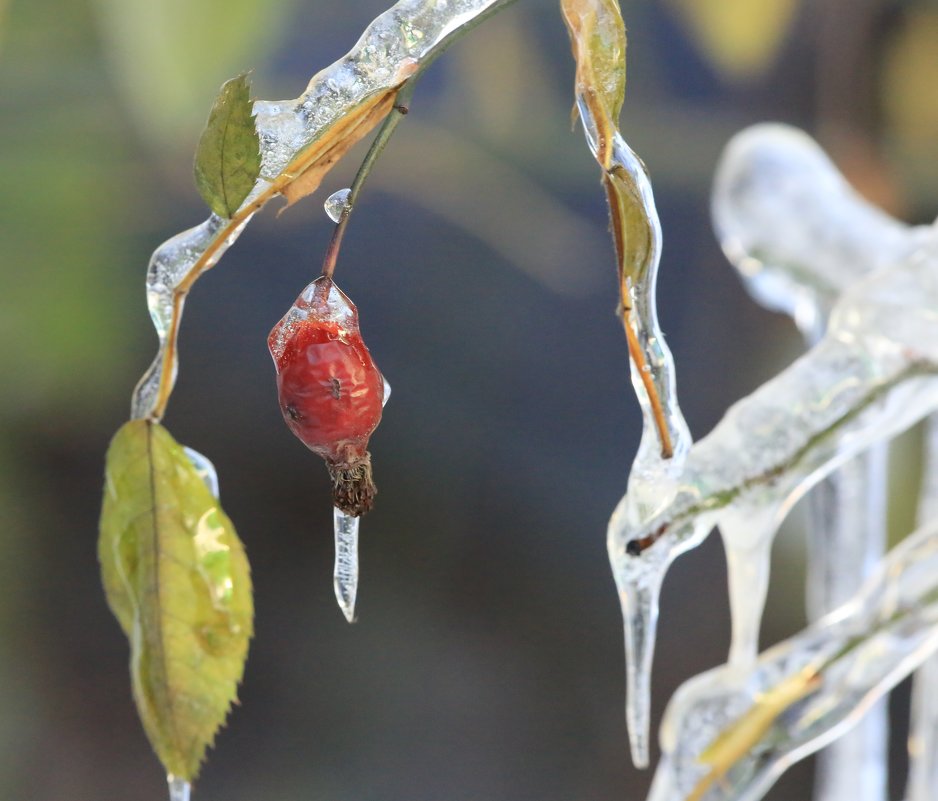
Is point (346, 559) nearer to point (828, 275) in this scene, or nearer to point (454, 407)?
point (828, 275)

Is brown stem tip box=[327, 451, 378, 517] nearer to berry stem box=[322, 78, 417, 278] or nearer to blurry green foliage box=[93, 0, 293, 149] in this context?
berry stem box=[322, 78, 417, 278]

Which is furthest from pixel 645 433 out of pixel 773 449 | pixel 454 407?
pixel 454 407

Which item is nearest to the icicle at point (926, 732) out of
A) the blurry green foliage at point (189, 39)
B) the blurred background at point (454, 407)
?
the blurry green foliage at point (189, 39)

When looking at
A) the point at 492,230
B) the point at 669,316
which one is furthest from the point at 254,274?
the point at 669,316

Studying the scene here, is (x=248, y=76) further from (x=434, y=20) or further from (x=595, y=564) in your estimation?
(x=595, y=564)

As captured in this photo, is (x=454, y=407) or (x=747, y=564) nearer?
Result: (x=747, y=564)

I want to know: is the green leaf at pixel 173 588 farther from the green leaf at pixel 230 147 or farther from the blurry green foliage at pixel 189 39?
the blurry green foliage at pixel 189 39

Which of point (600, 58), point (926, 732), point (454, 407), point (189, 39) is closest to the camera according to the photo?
point (600, 58)
